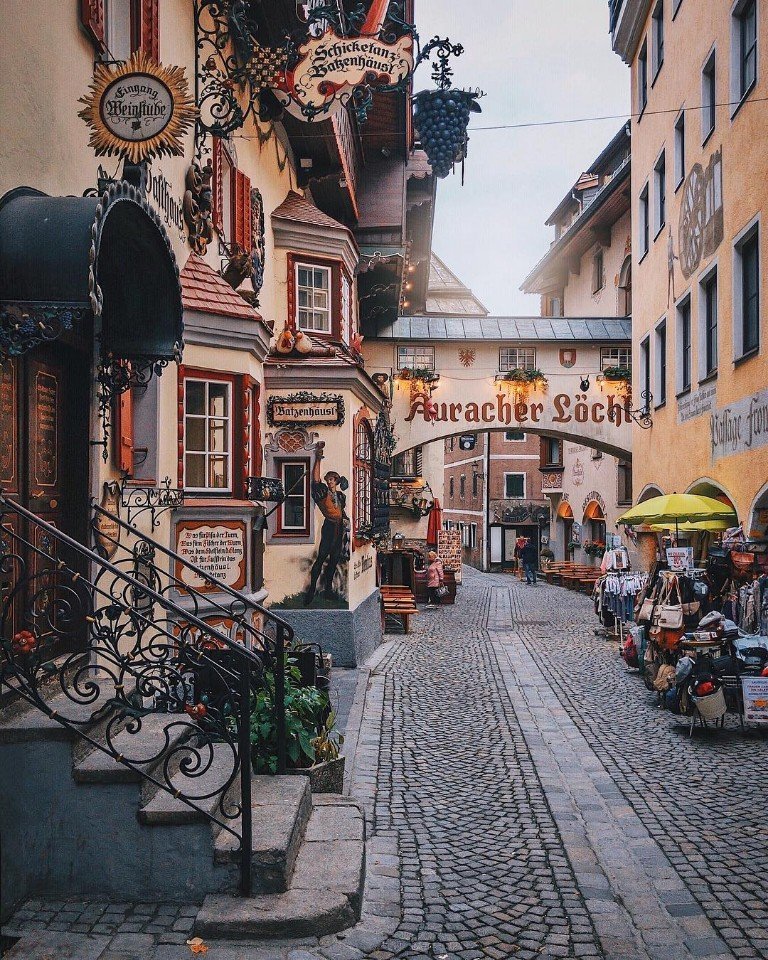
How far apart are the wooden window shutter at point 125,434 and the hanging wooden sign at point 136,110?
197cm

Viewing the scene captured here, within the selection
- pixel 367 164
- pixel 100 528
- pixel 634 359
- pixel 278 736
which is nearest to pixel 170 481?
pixel 100 528

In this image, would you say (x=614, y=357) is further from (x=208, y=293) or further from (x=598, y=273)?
(x=208, y=293)

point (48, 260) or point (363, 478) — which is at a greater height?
point (48, 260)

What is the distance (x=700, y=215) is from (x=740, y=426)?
180 inches

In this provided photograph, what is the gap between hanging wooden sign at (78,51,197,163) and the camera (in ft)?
19.4

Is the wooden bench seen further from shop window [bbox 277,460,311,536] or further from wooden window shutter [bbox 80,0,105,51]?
wooden window shutter [bbox 80,0,105,51]

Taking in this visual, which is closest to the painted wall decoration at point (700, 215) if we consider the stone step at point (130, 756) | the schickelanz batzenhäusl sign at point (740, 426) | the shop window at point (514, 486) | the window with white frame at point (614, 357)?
the schickelanz batzenhäusl sign at point (740, 426)

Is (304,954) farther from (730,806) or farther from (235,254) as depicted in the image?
(235,254)

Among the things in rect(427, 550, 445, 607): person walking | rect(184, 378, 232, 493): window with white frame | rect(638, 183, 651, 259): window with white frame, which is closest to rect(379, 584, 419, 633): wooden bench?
rect(427, 550, 445, 607): person walking

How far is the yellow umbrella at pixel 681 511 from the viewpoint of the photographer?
13211 millimetres

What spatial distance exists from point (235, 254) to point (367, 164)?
8.70m

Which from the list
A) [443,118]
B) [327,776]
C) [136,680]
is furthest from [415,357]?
[136,680]

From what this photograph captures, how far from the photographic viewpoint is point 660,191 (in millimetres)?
19953

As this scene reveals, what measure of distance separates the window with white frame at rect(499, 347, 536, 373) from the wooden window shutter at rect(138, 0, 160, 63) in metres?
17.4
